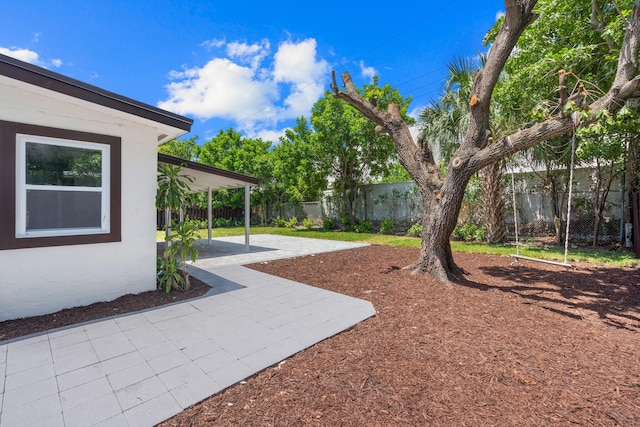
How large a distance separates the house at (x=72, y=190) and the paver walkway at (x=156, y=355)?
85cm

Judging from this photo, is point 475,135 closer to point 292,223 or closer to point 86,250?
point 86,250

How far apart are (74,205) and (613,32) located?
10.1 meters

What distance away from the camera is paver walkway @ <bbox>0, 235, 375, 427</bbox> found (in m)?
1.96

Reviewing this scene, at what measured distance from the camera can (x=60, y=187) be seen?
12.7 feet

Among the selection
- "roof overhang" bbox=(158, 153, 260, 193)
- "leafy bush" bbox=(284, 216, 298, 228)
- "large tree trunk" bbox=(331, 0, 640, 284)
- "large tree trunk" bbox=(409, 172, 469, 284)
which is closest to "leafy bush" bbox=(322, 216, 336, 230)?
"leafy bush" bbox=(284, 216, 298, 228)

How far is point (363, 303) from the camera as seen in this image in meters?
4.05

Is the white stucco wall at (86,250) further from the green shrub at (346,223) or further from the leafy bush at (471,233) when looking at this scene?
the green shrub at (346,223)

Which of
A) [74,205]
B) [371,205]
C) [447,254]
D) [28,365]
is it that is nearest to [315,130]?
[371,205]

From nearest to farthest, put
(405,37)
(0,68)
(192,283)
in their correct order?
(0,68), (192,283), (405,37)

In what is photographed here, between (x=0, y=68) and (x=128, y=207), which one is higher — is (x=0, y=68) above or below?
above

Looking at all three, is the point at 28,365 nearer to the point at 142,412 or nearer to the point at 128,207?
the point at 142,412

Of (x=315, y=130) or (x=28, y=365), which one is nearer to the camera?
(x=28, y=365)

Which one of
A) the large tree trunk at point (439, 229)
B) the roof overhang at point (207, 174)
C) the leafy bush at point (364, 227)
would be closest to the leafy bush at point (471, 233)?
the leafy bush at point (364, 227)

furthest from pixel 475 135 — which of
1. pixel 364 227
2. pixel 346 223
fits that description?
pixel 346 223
